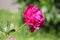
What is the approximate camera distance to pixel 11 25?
1732mm

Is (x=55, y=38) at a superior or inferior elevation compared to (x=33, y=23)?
inferior

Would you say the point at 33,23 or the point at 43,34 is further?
the point at 43,34

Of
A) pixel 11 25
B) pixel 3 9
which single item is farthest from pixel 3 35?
pixel 3 9

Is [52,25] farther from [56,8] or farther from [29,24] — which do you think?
[29,24]

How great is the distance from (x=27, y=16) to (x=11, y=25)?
0.11 meters

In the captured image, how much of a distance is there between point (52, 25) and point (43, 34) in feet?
1.46

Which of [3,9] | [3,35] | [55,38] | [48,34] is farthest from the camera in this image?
[3,9]

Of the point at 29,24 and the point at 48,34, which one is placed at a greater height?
the point at 29,24

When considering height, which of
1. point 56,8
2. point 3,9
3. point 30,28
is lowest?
point 3,9

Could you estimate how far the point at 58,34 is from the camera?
6.09 meters

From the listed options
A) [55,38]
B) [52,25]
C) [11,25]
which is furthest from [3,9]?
[11,25]

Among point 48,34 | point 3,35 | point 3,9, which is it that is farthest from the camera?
point 3,9

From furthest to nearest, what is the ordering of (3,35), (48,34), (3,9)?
(3,9)
(48,34)
(3,35)

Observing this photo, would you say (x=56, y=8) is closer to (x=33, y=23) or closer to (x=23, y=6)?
(x=23, y=6)
